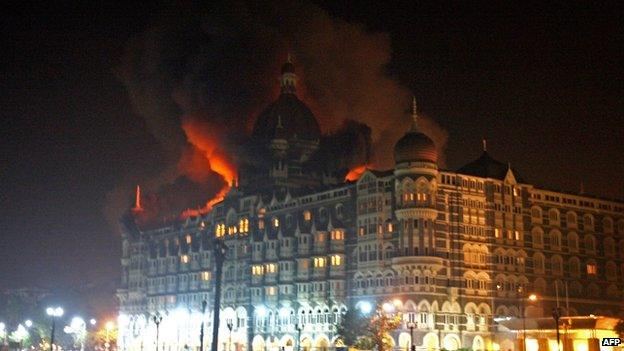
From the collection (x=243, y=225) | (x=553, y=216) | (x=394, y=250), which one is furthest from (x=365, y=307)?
(x=243, y=225)

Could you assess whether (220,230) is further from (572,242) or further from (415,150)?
(572,242)

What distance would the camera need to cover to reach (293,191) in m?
138

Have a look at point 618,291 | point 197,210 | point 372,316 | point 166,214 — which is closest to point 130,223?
point 166,214

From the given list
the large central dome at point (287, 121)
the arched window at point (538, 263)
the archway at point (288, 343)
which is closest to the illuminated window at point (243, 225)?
the large central dome at point (287, 121)

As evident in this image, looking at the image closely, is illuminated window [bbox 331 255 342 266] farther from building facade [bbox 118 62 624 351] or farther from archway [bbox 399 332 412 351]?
archway [bbox 399 332 412 351]

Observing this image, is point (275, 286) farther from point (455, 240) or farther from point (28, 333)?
point (28, 333)

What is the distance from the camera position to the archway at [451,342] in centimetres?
11344

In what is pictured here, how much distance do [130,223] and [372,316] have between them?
7958cm

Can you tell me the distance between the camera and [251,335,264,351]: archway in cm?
13538

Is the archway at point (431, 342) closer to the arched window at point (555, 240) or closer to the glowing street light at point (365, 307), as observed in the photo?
the glowing street light at point (365, 307)

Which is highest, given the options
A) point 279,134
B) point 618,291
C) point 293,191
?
point 279,134

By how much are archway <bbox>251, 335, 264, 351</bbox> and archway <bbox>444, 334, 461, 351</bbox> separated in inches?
1277

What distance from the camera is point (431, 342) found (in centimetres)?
11250

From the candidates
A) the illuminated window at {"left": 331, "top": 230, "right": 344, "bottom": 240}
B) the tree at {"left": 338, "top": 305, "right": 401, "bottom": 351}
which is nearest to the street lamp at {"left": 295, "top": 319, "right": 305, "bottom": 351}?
the tree at {"left": 338, "top": 305, "right": 401, "bottom": 351}
